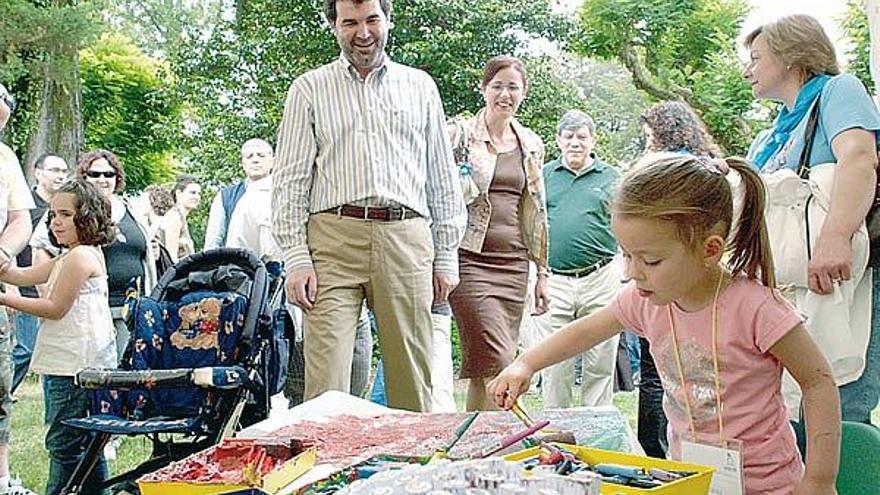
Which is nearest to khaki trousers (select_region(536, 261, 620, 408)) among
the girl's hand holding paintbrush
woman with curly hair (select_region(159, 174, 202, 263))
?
woman with curly hair (select_region(159, 174, 202, 263))

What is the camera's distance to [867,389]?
193cm

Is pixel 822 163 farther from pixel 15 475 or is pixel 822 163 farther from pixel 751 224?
pixel 15 475

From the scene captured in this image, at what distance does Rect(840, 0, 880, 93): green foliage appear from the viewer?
450cm

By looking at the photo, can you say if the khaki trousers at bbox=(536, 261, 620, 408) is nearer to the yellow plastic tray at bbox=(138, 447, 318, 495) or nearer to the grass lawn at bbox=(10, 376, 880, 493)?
the grass lawn at bbox=(10, 376, 880, 493)

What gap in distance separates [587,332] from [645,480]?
0.47m

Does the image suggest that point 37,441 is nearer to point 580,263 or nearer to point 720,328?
point 580,263

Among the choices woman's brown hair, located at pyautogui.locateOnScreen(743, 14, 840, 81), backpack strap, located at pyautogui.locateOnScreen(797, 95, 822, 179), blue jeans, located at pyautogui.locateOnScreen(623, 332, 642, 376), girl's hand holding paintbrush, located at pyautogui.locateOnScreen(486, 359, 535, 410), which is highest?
woman's brown hair, located at pyautogui.locateOnScreen(743, 14, 840, 81)

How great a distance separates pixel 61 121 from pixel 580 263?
3.65 metres

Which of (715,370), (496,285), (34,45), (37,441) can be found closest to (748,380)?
(715,370)

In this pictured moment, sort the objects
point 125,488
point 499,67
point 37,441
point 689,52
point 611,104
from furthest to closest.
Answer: point 611,104
point 689,52
point 37,441
point 499,67
point 125,488

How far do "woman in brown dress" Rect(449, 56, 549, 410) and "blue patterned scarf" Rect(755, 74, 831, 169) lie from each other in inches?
44.4

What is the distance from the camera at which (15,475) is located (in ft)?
11.4

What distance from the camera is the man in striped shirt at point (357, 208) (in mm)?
2438

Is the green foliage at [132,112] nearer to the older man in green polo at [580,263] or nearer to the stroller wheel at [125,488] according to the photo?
the older man in green polo at [580,263]
